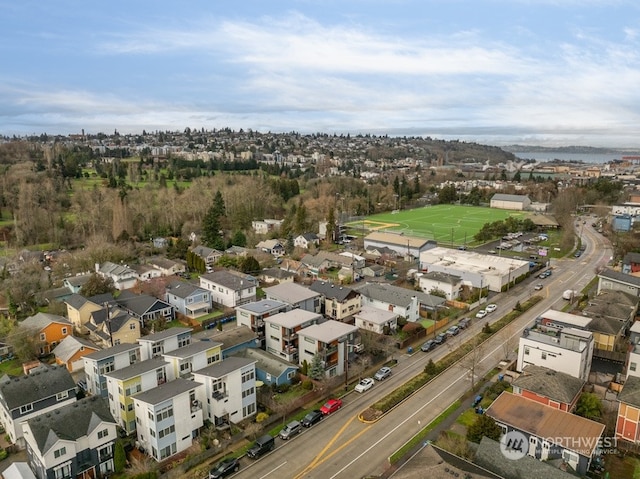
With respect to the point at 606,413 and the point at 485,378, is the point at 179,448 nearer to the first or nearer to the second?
the point at 485,378

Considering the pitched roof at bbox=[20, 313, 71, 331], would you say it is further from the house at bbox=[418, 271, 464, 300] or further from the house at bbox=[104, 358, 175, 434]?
the house at bbox=[418, 271, 464, 300]

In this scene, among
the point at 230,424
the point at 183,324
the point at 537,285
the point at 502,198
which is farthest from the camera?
the point at 502,198

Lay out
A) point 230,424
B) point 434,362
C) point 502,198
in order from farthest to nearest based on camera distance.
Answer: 1. point 502,198
2. point 434,362
3. point 230,424

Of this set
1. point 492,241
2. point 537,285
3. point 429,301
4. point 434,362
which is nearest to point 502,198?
point 492,241

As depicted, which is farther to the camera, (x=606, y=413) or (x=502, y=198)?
(x=502, y=198)

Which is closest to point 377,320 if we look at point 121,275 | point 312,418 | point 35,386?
point 312,418

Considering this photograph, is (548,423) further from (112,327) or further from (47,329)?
(47,329)

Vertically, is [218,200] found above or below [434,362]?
above
